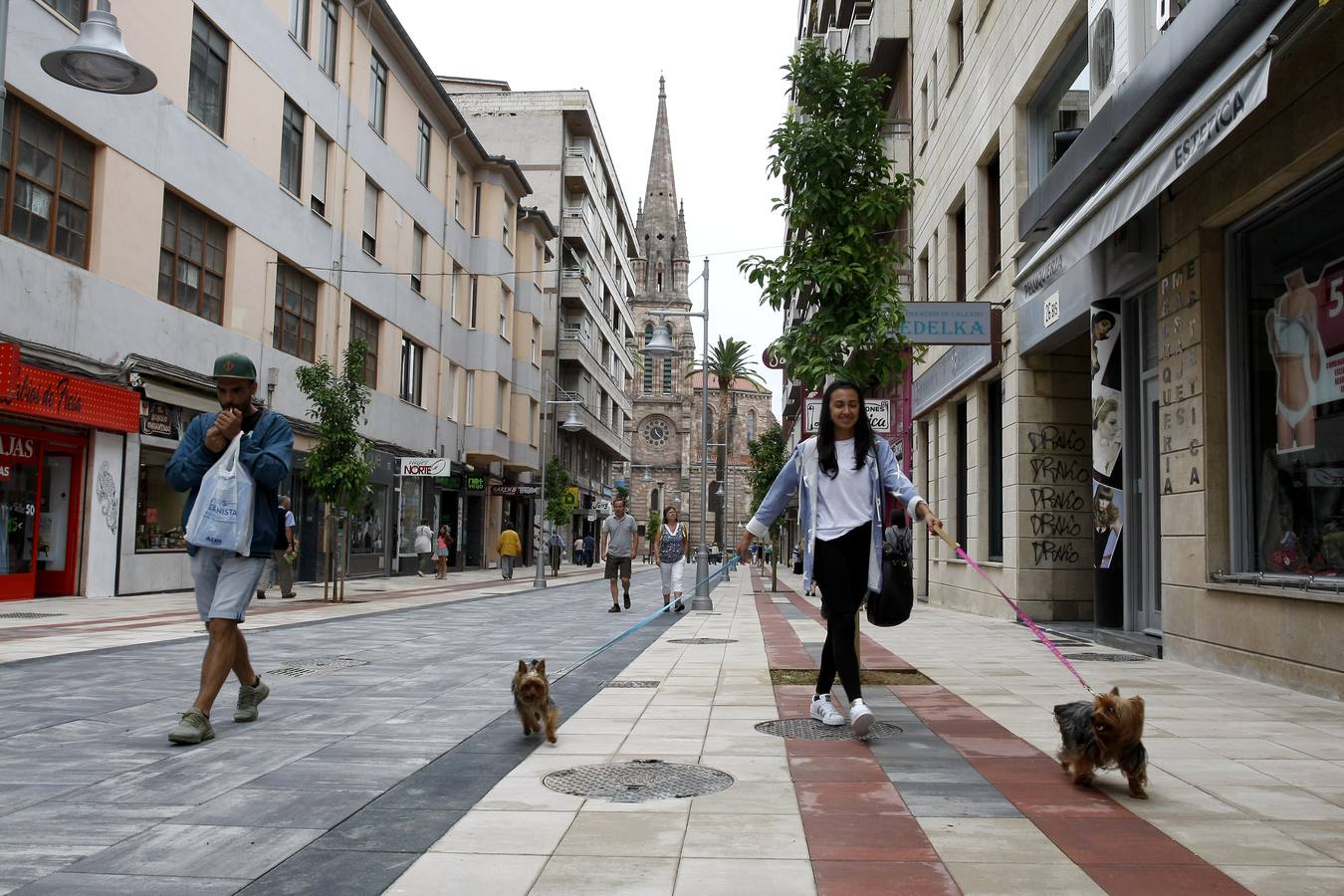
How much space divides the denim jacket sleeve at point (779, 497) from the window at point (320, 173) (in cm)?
2124

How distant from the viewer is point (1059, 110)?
1406cm

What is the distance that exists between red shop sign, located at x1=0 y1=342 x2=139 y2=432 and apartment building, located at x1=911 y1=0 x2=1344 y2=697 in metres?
13.3

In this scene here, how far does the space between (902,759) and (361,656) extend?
6179 millimetres

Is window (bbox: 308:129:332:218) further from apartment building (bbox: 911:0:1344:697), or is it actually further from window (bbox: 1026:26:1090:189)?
window (bbox: 1026:26:1090:189)

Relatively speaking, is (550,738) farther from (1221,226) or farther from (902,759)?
(1221,226)

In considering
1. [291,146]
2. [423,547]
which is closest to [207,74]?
[291,146]

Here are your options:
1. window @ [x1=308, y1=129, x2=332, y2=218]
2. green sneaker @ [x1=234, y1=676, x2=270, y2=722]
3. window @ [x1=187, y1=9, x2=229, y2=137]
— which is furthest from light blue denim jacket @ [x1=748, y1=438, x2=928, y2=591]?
window @ [x1=308, y1=129, x2=332, y2=218]

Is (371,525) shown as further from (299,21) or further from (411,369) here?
(299,21)

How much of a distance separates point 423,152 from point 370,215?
196 inches

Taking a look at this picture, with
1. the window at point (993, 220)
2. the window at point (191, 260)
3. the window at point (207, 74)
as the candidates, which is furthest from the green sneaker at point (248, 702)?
the window at point (207, 74)

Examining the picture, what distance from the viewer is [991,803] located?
170 inches

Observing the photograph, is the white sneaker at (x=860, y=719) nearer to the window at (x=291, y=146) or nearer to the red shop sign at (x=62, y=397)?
the red shop sign at (x=62, y=397)

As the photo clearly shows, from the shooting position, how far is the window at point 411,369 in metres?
31.2

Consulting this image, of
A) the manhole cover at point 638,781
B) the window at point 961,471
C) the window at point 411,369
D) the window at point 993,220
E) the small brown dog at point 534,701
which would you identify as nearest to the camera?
the manhole cover at point 638,781
